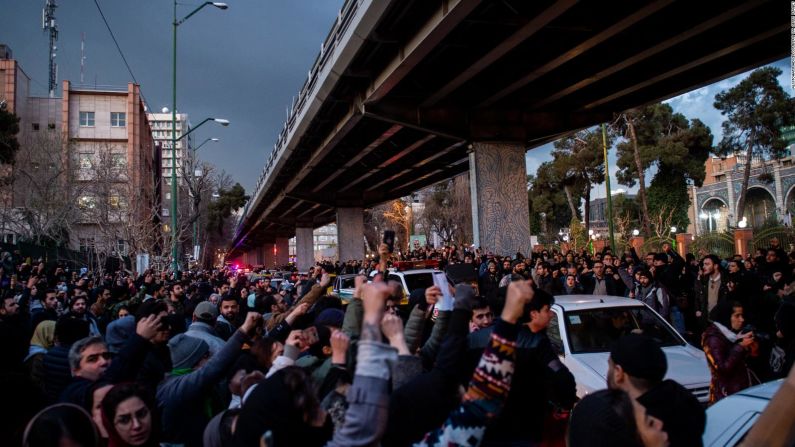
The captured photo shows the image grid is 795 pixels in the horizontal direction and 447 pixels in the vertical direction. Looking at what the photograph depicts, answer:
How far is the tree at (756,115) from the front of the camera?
3816cm

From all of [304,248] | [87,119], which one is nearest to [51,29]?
[87,119]

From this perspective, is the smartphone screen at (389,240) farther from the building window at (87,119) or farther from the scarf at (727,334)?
the building window at (87,119)

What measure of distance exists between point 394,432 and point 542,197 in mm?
58336

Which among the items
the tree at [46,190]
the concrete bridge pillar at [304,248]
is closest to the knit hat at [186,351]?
the tree at [46,190]

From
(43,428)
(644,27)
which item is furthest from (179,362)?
(644,27)

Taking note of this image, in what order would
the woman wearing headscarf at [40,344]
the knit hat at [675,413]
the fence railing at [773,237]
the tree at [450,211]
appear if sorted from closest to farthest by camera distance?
the knit hat at [675,413]
the woman wearing headscarf at [40,344]
the fence railing at [773,237]
the tree at [450,211]

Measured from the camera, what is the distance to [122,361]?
3822 millimetres

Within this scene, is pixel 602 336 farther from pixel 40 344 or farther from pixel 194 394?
pixel 40 344

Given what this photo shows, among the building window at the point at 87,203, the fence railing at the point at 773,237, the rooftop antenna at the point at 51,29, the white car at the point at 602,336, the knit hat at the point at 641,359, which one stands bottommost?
the white car at the point at 602,336

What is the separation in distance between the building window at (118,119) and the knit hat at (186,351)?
63442 mm

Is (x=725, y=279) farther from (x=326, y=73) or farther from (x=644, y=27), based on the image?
(x=326, y=73)

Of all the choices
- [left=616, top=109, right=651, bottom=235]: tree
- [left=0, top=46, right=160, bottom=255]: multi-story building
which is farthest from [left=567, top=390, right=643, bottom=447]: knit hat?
[left=616, top=109, right=651, bottom=235]: tree

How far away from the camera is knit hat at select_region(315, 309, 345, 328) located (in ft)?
15.0

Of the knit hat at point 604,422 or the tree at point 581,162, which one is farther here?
the tree at point 581,162
